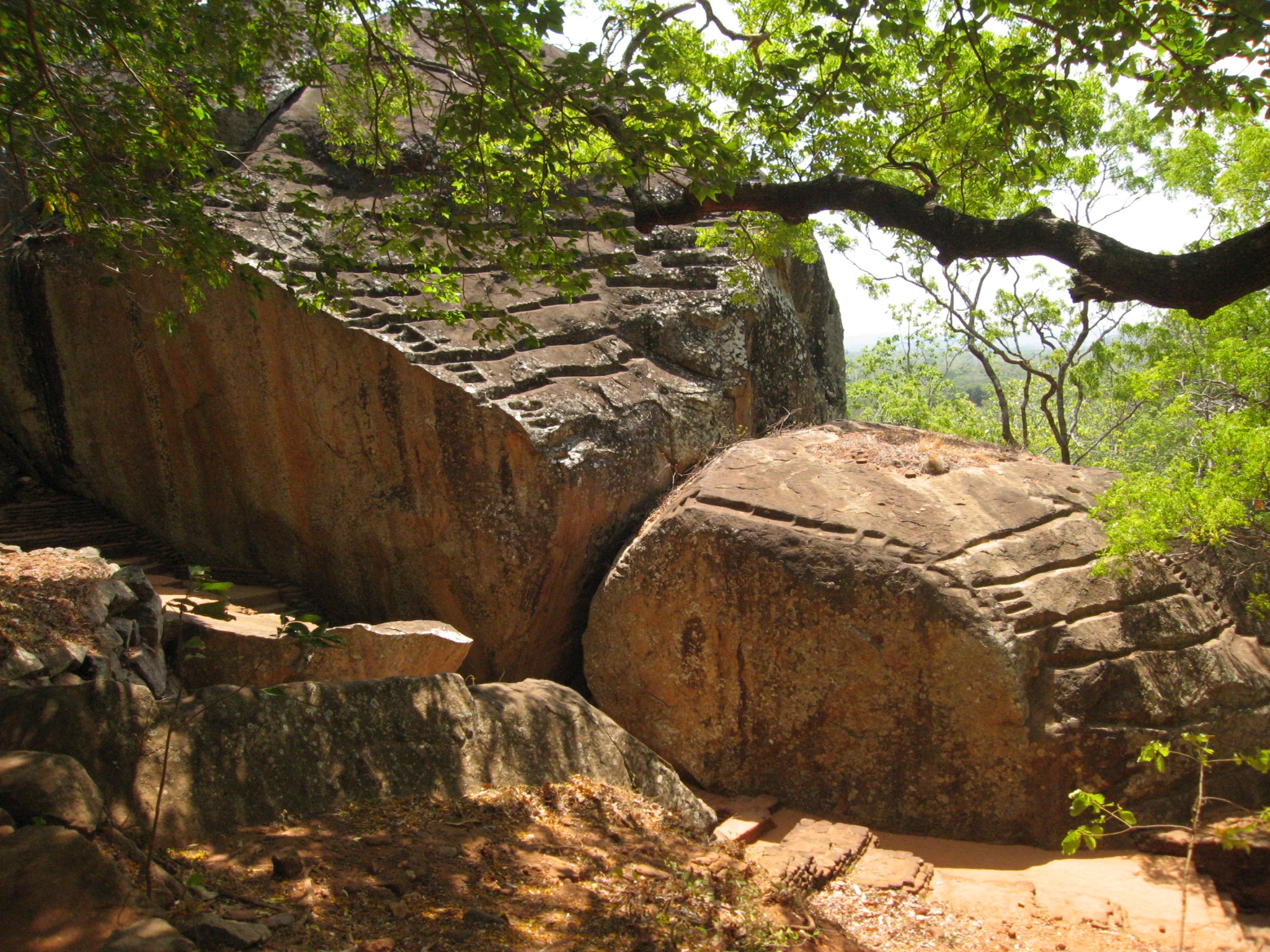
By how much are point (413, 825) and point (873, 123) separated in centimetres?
575

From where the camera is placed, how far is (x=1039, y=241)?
4.28 m

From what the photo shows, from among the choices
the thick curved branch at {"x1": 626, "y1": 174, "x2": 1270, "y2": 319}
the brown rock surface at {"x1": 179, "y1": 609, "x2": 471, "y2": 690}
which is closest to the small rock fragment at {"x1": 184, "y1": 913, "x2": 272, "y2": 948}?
the brown rock surface at {"x1": 179, "y1": 609, "x2": 471, "y2": 690}

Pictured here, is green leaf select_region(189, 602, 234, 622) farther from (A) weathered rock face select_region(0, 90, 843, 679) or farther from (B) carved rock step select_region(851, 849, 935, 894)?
(A) weathered rock face select_region(0, 90, 843, 679)

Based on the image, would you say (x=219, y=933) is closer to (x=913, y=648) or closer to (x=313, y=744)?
(x=313, y=744)

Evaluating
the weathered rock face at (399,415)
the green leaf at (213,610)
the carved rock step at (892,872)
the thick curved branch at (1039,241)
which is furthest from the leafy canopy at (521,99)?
the carved rock step at (892,872)

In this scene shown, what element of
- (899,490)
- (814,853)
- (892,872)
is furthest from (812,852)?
(899,490)

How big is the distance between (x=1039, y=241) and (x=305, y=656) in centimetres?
481

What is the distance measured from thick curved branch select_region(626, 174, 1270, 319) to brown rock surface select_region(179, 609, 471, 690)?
3.05 m

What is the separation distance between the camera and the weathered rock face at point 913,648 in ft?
18.6

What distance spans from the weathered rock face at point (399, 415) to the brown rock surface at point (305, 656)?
1.15m

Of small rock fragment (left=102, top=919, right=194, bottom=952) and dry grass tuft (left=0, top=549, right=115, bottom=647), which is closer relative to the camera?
small rock fragment (left=102, top=919, right=194, bottom=952)

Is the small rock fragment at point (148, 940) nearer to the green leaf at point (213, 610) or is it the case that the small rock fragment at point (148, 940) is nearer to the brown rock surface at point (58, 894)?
the brown rock surface at point (58, 894)

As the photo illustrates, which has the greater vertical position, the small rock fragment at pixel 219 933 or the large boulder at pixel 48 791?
the large boulder at pixel 48 791

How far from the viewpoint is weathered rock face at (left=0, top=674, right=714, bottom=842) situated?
9.58ft
